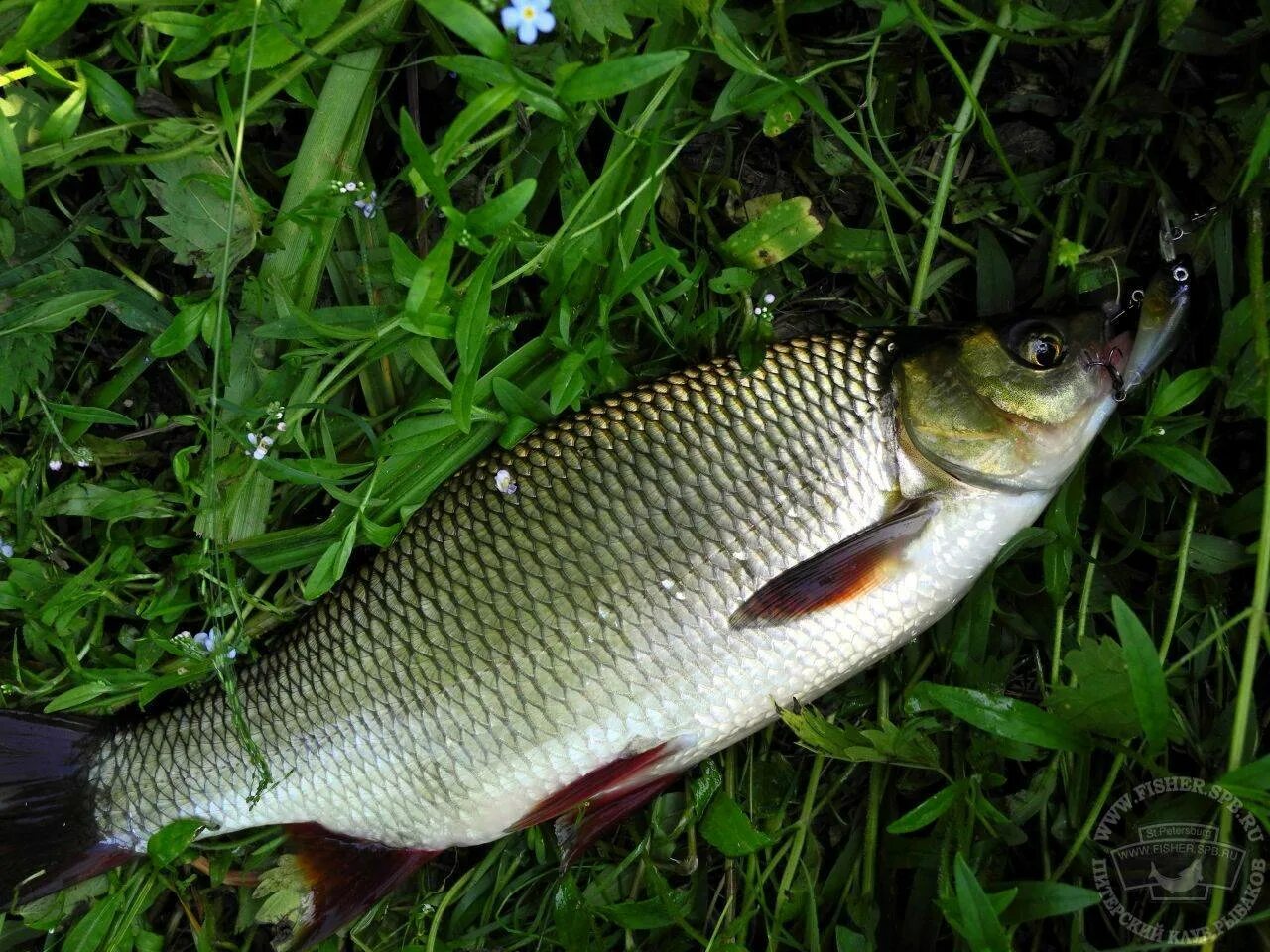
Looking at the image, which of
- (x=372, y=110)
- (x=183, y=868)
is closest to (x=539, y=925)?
(x=183, y=868)

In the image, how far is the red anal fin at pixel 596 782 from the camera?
173 cm

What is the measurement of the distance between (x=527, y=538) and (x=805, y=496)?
0.52 m

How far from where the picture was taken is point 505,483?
172 cm

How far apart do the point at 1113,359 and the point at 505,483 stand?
1.14 m

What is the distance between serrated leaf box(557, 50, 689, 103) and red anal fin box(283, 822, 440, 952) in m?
1.49

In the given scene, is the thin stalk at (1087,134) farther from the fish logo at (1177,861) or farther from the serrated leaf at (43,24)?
the serrated leaf at (43,24)

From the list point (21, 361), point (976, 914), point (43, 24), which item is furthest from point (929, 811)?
point (43, 24)

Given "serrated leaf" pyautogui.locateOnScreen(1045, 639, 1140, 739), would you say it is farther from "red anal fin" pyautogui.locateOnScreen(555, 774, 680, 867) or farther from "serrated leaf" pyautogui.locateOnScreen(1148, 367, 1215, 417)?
"red anal fin" pyautogui.locateOnScreen(555, 774, 680, 867)

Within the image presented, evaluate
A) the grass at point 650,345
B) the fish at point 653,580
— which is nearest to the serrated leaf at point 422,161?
the grass at point 650,345

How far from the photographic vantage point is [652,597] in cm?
166

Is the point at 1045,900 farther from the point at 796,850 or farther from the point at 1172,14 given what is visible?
the point at 1172,14

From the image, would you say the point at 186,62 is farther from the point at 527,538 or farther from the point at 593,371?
the point at 527,538

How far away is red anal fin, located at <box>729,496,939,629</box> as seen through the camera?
1627 mm

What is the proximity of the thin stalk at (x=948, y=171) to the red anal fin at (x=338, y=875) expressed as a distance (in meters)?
1.54
